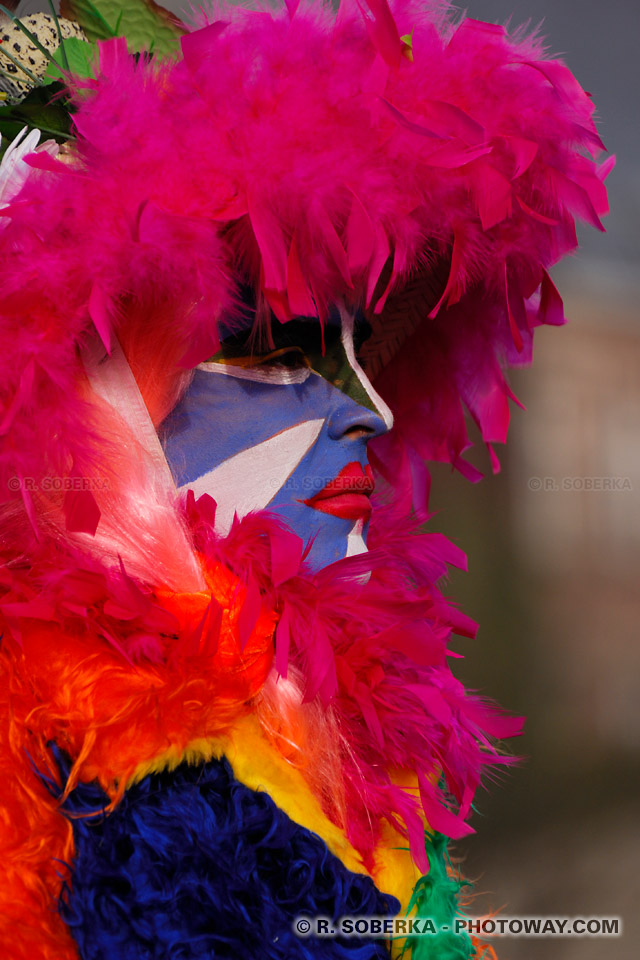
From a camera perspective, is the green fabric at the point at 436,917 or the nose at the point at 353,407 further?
the nose at the point at 353,407

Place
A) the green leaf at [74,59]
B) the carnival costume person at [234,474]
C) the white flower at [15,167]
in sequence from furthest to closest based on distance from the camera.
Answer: the green leaf at [74,59], the white flower at [15,167], the carnival costume person at [234,474]

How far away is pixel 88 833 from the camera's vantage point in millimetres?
686

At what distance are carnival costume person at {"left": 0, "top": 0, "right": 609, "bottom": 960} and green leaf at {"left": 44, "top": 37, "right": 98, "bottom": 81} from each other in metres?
0.09

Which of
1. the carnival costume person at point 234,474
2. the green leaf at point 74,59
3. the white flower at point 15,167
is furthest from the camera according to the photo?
the green leaf at point 74,59

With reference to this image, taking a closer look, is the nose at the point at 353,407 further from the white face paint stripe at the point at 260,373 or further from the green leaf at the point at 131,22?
the green leaf at the point at 131,22

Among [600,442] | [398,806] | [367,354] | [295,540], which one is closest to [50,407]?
[295,540]

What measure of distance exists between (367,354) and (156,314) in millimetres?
545

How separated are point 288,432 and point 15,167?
15.4 inches

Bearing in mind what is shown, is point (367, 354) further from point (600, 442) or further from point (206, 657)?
point (600, 442)

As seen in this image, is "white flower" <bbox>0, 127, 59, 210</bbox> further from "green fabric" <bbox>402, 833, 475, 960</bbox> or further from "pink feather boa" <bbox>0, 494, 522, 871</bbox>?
"green fabric" <bbox>402, 833, 475, 960</bbox>

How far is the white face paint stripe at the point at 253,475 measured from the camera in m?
0.87

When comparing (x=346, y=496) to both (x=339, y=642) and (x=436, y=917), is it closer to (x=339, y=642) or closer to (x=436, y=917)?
(x=339, y=642)

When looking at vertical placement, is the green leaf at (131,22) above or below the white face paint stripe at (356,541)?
above

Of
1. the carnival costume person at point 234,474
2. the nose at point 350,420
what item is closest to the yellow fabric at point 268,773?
the carnival costume person at point 234,474
